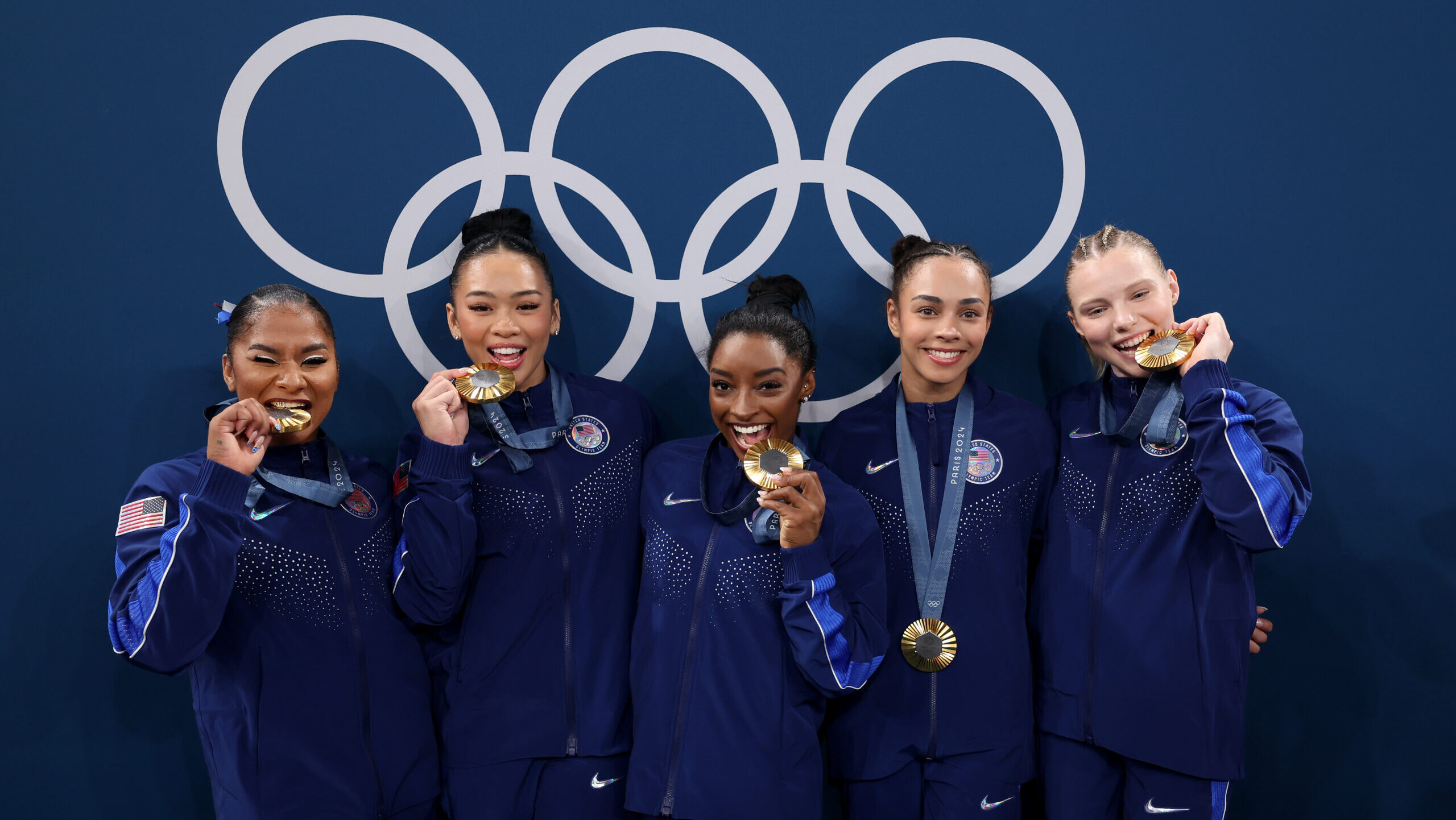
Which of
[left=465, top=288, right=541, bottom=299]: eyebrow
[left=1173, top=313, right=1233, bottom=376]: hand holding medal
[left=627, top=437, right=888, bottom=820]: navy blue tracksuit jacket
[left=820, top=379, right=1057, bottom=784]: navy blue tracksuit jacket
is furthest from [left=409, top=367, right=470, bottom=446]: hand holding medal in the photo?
[left=1173, top=313, right=1233, bottom=376]: hand holding medal

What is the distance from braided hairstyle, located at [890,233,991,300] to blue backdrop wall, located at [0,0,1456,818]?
0.26 m

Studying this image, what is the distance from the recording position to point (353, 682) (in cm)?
306

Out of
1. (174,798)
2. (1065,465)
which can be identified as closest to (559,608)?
(1065,465)

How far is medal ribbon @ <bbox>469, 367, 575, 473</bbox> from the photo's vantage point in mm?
3328

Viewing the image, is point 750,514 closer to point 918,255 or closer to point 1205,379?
point 918,255

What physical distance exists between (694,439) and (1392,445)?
121 inches

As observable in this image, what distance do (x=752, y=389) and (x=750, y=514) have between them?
1.37 feet

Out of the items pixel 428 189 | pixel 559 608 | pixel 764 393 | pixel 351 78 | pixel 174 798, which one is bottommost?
pixel 174 798

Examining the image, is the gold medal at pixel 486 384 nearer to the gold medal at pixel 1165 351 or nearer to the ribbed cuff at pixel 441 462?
the ribbed cuff at pixel 441 462

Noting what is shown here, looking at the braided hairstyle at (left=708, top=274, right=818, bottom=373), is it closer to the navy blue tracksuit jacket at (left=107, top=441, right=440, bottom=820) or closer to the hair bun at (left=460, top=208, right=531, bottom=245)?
the hair bun at (left=460, top=208, right=531, bottom=245)

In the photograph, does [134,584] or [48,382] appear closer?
[134,584]

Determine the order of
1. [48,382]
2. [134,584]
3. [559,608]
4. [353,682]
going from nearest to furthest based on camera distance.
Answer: [134,584] < [353,682] < [559,608] < [48,382]

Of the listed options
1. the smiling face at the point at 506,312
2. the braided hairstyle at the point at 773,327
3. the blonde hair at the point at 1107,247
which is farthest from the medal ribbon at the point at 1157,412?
the smiling face at the point at 506,312

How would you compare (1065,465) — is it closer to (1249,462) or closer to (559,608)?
(1249,462)
